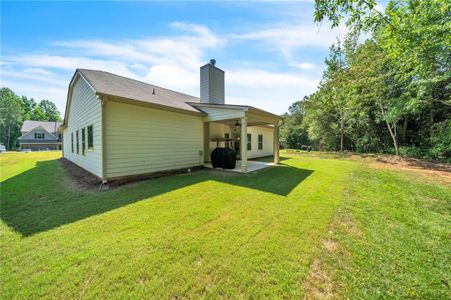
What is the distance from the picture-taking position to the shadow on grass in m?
3.60

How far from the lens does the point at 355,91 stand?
1314 cm

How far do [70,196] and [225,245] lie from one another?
495cm

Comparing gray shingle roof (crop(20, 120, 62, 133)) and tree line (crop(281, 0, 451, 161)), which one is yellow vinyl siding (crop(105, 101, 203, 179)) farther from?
gray shingle roof (crop(20, 120, 62, 133))

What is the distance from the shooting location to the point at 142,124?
680 cm

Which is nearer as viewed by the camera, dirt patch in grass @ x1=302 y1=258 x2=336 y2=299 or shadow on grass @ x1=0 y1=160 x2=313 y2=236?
dirt patch in grass @ x1=302 y1=258 x2=336 y2=299

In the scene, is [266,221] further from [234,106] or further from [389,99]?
[389,99]

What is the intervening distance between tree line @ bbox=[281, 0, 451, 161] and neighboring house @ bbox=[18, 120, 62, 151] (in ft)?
153

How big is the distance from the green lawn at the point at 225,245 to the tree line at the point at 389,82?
4.13 metres

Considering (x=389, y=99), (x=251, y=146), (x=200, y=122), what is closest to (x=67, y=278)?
(x=200, y=122)

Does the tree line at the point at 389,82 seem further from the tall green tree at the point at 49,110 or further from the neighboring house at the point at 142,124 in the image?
the tall green tree at the point at 49,110

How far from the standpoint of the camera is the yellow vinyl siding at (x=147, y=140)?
6043mm

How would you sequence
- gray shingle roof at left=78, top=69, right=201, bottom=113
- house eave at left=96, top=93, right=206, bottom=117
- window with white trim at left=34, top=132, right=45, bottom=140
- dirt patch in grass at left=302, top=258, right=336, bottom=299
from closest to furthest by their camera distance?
dirt patch in grass at left=302, top=258, right=336, bottom=299, house eave at left=96, top=93, right=206, bottom=117, gray shingle roof at left=78, top=69, right=201, bottom=113, window with white trim at left=34, top=132, right=45, bottom=140

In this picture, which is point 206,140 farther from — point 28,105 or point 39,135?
point 28,105

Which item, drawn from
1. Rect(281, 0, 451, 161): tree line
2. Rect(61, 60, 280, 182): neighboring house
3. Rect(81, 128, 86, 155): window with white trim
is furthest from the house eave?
Rect(281, 0, 451, 161): tree line
